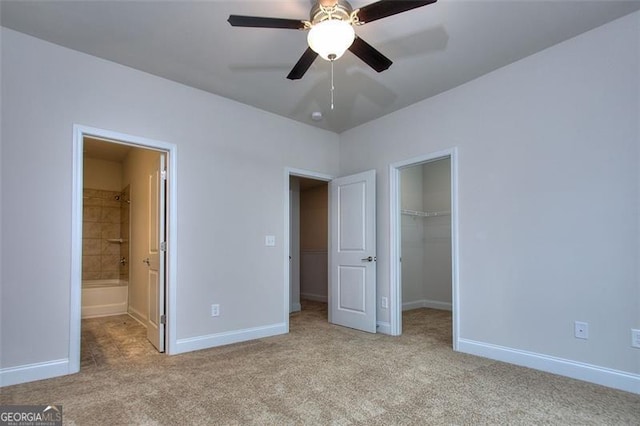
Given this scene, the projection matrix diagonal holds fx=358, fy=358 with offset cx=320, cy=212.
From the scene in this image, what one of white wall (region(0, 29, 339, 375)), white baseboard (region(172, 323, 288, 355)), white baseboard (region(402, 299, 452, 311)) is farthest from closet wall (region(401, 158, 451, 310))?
white baseboard (region(172, 323, 288, 355))

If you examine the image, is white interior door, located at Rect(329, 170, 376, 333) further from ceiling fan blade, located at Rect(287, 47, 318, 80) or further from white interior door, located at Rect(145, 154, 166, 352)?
white interior door, located at Rect(145, 154, 166, 352)

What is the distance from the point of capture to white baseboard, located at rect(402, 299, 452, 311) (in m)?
5.70

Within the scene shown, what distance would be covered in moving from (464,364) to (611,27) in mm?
2854

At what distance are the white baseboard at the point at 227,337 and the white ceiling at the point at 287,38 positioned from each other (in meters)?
2.57

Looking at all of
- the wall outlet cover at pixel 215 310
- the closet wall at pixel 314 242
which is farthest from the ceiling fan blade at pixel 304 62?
A: the closet wall at pixel 314 242

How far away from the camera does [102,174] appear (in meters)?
6.47

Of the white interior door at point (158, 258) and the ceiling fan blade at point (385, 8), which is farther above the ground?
the ceiling fan blade at point (385, 8)

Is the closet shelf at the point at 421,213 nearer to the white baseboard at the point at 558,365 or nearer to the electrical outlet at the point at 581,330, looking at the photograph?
the white baseboard at the point at 558,365

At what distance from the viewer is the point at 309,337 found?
4023 mm

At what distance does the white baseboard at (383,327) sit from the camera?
416 cm

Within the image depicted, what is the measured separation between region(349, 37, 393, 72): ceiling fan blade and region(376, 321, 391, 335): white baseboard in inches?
113

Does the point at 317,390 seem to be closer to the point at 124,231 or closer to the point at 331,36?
the point at 331,36

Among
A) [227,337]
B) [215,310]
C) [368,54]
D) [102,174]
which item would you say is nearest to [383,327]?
[227,337]

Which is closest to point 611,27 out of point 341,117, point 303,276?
point 341,117
